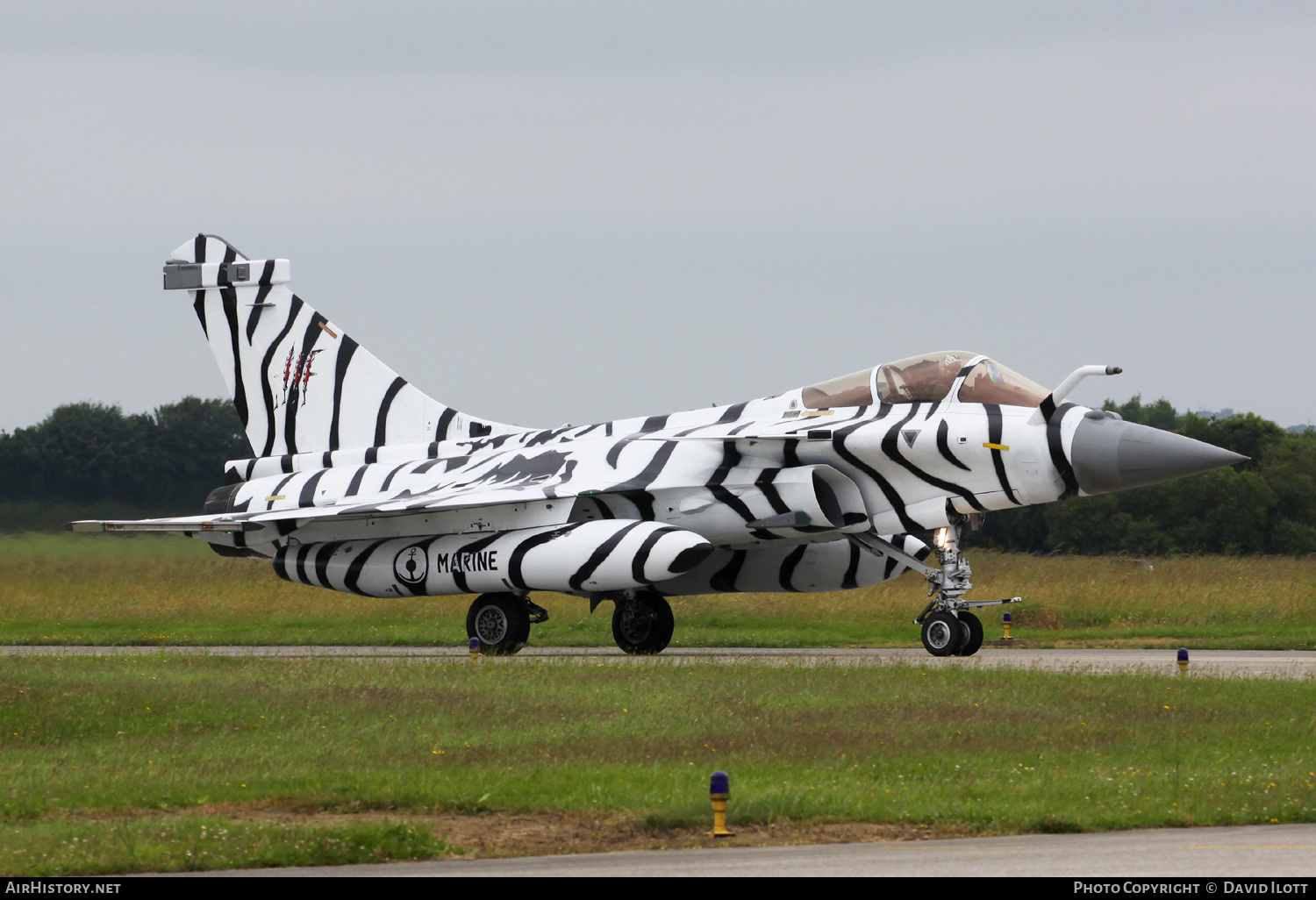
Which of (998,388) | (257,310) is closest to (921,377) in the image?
(998,388)

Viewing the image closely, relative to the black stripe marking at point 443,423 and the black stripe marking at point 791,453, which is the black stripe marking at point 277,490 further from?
the black stripe marking at point 791,453

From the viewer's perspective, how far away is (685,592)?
71.0 ft

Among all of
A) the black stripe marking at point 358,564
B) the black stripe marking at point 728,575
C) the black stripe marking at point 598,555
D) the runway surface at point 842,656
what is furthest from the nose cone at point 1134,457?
the black stripe marking at point 358,564

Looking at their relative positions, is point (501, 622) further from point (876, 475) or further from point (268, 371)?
point (268, 371)

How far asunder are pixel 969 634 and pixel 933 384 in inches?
115

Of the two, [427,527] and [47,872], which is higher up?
[427,527]

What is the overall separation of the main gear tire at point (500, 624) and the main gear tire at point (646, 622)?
1.23 metres

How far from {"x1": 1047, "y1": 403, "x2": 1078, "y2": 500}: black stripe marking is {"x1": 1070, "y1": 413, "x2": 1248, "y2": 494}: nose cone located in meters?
0.09

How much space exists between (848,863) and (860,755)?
3414 millimetres

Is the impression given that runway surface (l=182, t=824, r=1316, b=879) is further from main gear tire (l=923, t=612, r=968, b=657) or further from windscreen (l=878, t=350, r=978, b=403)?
windscreen (l=878, t=350, r=978, b=403)
